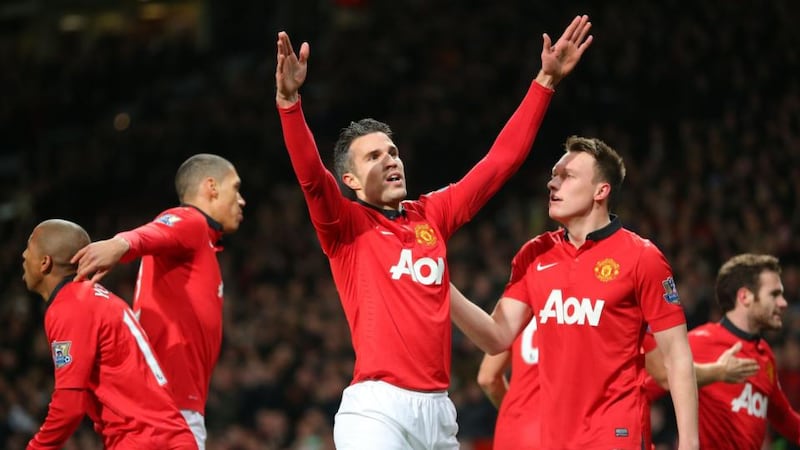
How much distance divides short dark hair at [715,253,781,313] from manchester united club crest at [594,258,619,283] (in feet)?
5.63

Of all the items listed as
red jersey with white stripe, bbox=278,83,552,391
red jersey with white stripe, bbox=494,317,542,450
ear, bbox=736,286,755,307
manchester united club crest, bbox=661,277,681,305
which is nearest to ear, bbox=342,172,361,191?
red jersey with white stripe, bbox=278,83,552,391

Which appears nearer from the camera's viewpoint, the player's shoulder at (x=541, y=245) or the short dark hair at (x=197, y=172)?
the player's shoulder at (x=541, y=245)

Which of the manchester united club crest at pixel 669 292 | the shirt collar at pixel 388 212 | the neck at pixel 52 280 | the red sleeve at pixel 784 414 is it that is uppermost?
the shirt collar at pixel 388 212

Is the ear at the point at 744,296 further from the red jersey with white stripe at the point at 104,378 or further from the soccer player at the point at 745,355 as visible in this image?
the red jersey with white stripe at the point at 104,378

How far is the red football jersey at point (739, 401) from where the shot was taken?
607cm

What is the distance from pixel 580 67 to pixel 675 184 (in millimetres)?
2326

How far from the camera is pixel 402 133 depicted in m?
14.7

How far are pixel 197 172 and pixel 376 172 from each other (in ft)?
5.84

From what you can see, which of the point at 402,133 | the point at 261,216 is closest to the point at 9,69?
the point at 261,216

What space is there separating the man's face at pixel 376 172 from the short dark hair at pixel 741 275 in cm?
234

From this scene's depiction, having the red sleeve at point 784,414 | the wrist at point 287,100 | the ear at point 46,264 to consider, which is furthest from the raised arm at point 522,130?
the red sleeve at point 784,414

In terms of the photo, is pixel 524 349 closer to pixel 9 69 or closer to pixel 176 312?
pixel 176 312

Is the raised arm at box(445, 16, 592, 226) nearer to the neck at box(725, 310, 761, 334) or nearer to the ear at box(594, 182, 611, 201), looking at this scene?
the ear at box(594, 182, 611, 201)

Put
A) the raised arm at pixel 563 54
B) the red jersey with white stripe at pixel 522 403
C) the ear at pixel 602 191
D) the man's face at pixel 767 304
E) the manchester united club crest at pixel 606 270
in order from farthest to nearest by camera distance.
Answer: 1. the man's face at pixel 767 304
2. the red jersey with white stripe at pixel 522 403
3. the raised arm at pixel 563 54
4. the ear at pixel 602 191
5. the manchester united club crest at pixel 606 270
